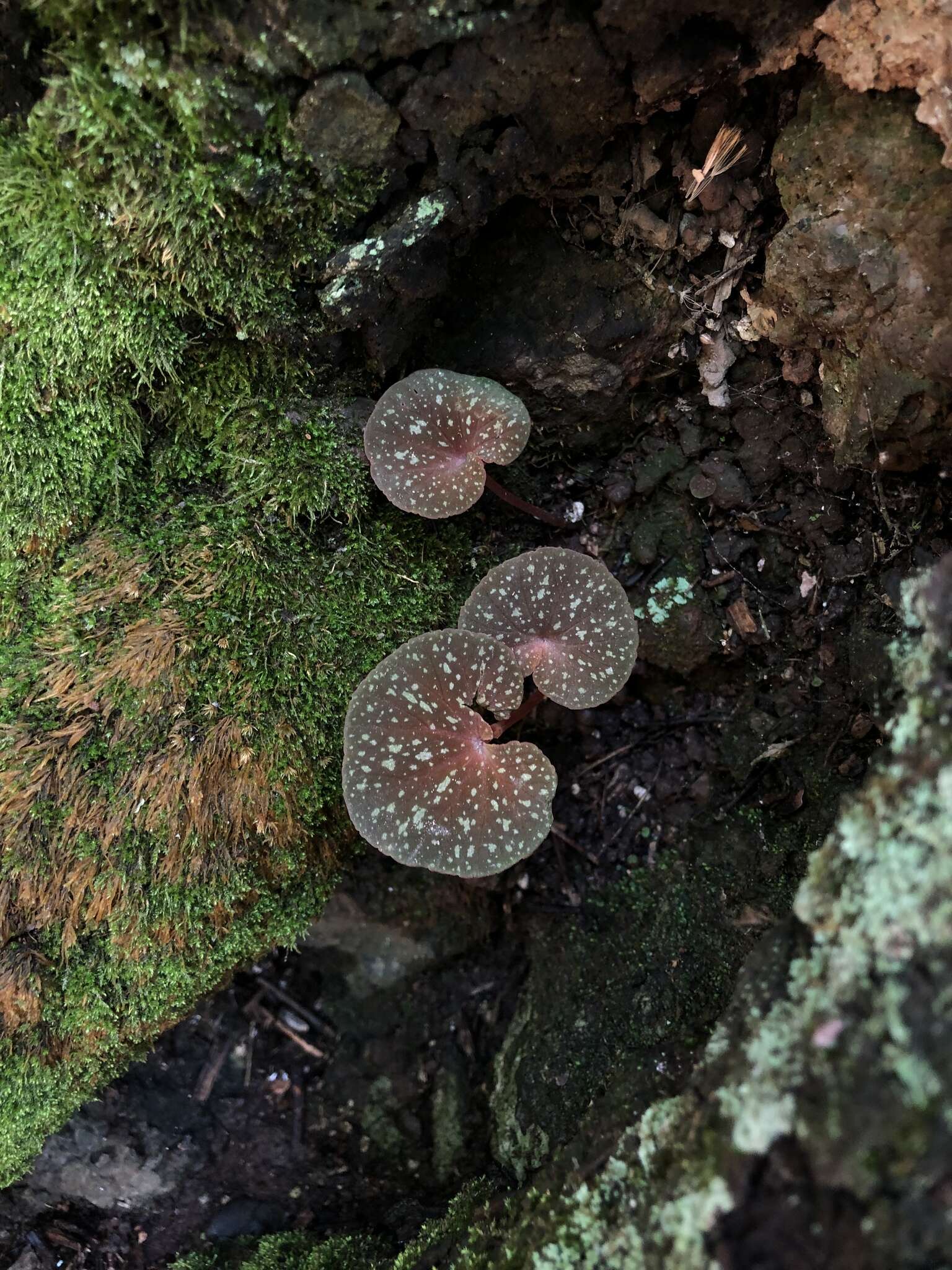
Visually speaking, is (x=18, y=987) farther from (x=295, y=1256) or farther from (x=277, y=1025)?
(x=295, y=1256)

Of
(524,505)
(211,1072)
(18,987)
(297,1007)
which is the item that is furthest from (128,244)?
(211,1072)

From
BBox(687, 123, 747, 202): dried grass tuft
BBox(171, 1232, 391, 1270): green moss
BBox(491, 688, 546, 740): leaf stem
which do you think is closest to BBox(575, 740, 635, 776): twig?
BBox(491, 688, 546, 740): leaf stem

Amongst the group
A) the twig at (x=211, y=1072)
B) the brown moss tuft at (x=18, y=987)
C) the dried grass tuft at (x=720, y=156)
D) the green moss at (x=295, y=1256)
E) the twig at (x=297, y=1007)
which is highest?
the dried grass tuft at (x=720, y=156)

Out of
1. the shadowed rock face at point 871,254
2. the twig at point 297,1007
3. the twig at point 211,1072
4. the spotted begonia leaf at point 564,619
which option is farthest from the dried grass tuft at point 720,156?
the twig at point 211,1072

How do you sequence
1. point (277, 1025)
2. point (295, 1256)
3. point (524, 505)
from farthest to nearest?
1. point (277, 1025)
2. point (524, 505)
3. point (295, 1256)

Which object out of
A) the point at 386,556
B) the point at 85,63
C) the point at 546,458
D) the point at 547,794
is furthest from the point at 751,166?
the point at 547,794

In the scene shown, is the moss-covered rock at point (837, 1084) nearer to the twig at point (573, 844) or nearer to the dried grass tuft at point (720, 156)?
the twig at point (573, 844)
